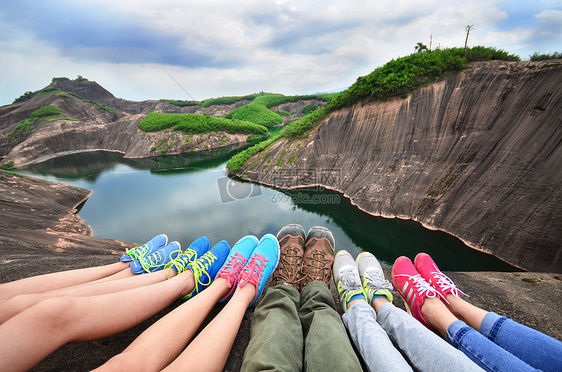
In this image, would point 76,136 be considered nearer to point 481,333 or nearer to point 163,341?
point 163,341

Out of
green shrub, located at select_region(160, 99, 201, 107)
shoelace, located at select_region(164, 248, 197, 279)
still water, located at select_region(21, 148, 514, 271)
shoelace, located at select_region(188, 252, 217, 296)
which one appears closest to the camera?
shoelace, located at select_region(188, 252, 217, 296)

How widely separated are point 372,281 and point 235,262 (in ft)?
7.05

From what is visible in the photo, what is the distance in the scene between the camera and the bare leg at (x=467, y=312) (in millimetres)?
2254

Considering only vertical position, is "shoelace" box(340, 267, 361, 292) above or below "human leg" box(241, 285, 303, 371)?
below

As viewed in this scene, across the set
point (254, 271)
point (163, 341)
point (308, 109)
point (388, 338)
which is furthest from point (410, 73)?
point (308, 109)

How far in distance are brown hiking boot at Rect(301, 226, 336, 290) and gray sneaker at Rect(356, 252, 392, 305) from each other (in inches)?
23.7

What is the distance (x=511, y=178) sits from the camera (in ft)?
28.1

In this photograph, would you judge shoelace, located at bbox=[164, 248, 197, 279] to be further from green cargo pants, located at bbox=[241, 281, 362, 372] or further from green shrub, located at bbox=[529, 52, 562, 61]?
green shrub, located at bbox=[529, 52, 562, 61]

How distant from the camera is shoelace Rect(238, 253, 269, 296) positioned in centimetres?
280

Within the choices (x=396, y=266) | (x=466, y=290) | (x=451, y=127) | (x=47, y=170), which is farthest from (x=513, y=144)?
(x=47, y=170)

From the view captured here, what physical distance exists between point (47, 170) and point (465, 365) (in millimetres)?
46894

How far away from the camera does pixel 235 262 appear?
3146 millimetres

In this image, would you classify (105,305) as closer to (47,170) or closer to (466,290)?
(466,290)

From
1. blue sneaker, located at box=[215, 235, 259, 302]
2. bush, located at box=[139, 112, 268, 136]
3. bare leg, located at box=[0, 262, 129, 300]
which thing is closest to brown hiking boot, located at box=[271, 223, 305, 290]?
blue sneaker, located at box=[215, 235, 259, 302]
